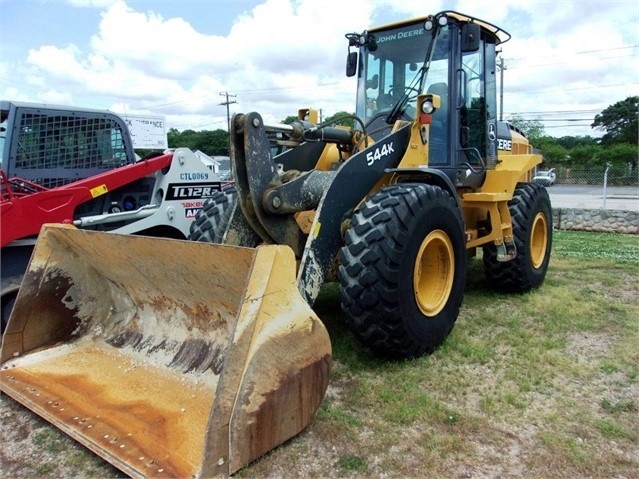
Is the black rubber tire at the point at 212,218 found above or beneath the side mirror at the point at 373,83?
beneath

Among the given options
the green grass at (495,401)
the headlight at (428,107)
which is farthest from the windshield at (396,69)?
→ the green grass at (495,401)

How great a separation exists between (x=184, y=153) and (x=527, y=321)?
3.99 meters

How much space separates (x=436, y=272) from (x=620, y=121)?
53.5 metres

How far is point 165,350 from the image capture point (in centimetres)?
339

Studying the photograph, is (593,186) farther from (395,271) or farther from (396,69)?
(395,271)

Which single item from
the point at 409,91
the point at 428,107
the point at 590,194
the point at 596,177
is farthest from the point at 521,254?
the point at 596,177

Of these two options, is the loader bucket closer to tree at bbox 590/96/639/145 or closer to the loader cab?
the loader cab

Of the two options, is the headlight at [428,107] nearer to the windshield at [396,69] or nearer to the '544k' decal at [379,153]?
the '544k' decal at [379,153]

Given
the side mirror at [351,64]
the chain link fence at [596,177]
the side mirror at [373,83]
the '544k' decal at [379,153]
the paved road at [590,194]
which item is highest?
the side mirror at [351,64]

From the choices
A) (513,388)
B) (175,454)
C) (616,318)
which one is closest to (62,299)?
(175,454)

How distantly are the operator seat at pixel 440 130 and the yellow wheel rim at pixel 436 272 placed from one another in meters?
1.14

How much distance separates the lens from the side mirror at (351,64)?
209 inches

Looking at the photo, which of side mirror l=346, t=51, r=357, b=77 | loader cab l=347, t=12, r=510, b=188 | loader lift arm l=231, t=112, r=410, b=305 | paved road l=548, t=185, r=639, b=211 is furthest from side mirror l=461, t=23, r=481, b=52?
paved road l=548, t=185, r=639, b=211

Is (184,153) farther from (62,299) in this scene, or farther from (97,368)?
(97,368)
